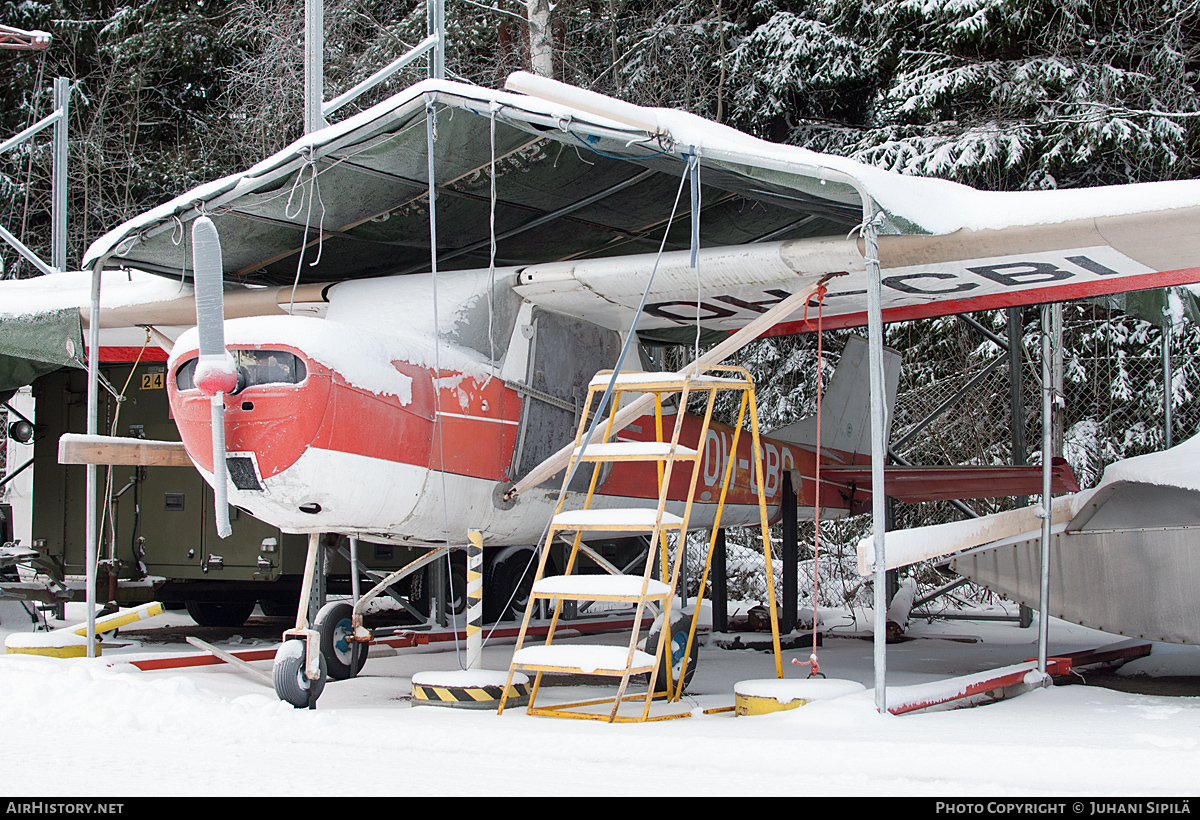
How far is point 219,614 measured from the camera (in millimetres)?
10562

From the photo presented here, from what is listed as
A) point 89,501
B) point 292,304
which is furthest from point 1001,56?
point 89,501

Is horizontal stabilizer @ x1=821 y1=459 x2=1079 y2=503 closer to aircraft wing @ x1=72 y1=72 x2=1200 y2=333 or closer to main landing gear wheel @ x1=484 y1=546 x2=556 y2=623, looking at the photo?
aircraft wing @ x1=72 y1=72 x2=1200 y2=333

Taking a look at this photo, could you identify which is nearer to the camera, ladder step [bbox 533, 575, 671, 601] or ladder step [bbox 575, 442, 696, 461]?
ladder step [bbox 533, 575, 671, 601]

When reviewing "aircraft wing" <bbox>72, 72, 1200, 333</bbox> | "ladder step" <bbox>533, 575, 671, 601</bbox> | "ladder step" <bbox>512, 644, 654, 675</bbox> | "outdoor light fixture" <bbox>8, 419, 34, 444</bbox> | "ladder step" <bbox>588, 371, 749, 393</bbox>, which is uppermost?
"aircraft wing" <bbox>72, 72, 1200, 333</bbox>

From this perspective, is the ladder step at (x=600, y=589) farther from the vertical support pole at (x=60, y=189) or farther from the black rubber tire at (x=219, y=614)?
the vertical support pole at (x=60, y=189)

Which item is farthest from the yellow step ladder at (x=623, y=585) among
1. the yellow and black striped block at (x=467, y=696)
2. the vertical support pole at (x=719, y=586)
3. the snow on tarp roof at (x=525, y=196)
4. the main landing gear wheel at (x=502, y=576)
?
the main landing gear wheel at (x=502, y=576)

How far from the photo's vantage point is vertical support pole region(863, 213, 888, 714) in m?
4.96

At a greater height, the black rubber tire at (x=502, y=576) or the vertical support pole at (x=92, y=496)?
the vertical support pole at (x=92, y=496)

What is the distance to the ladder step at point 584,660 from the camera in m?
4.88

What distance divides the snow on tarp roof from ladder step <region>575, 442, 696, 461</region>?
58.5 inches

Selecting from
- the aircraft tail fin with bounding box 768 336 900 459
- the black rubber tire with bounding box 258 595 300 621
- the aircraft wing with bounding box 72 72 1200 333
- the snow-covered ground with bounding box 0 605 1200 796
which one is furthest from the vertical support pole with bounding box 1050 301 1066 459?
the black rubber tire with bounding box 258 595 300 621

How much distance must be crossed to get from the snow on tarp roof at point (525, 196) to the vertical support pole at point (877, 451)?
6.5 inches

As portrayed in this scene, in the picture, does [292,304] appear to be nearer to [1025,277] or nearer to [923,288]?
[923,288]

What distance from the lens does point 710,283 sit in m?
6.12
